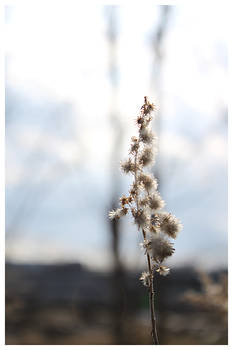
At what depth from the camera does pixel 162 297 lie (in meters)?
1.81

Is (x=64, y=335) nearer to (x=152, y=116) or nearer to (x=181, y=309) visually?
(x=181, y=309)

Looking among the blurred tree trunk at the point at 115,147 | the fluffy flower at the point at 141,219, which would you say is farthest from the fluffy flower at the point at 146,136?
the blurred tree trunk at the point at 115,147

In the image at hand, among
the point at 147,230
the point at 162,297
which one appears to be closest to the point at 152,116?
the point at 147,230

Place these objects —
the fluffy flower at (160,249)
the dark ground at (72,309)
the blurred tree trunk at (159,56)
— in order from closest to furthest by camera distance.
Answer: the fluffy flower at (160,249)
the blurred tree trunk at (159,56)
the dark ground at (72,309)

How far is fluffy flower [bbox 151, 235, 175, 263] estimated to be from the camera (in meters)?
0.59

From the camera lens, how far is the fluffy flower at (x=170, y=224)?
61 cm

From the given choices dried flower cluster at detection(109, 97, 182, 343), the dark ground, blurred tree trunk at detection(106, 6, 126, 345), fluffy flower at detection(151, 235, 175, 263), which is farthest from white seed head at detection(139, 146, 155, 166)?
the dark ground

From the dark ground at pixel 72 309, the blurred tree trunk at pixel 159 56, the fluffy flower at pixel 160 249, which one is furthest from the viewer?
the dark ground at pixel 72 309

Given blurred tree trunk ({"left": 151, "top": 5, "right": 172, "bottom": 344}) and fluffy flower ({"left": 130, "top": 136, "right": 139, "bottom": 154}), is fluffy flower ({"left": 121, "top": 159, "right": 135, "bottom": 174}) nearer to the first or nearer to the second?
→ fluffy flower ({"left": 130, "top": 136, "right": 139, "bottom": 154})

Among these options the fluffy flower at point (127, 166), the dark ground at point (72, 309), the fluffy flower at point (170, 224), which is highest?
the fluffy flower at point (127, 166)

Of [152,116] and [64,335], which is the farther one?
[64,335]

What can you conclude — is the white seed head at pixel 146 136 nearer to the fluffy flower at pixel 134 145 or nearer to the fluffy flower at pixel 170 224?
the fluffy flower at pixel 134 145

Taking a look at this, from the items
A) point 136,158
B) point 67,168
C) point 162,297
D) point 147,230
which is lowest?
point 162,297

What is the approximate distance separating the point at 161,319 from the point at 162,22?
1.30 metres
